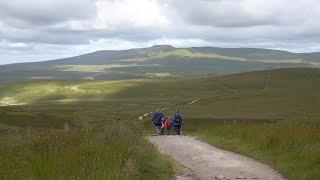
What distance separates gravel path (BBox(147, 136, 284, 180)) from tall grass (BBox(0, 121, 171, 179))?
5.05 ft

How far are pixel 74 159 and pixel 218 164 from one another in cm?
713

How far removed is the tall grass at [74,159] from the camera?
447 inches

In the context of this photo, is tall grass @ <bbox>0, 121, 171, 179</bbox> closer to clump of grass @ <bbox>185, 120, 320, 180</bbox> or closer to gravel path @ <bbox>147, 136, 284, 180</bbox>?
gravel path @ <bbox>147, 136, 284, 180</bbox>

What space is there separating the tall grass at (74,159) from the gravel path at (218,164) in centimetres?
154

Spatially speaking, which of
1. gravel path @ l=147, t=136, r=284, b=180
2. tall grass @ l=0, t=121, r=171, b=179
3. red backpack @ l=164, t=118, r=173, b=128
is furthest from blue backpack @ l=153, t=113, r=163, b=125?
tall grass @ l=0, t=121, r=171, b=179

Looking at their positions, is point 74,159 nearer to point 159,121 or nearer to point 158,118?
point 159,121

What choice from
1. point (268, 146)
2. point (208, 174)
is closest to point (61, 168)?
point (208, 174)

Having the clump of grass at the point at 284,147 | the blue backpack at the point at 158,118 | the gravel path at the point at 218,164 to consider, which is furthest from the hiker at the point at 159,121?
the gravel path at the point at 218,164

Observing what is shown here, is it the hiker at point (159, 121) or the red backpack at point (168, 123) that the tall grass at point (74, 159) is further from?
the red backpack at point (168, 123)

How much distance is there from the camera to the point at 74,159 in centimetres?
1249

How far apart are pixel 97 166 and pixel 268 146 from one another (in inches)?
404

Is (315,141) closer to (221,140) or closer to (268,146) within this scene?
(268,146)

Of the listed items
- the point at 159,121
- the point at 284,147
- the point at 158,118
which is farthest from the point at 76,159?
the point at 158,118

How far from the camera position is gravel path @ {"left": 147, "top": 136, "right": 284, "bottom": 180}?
16.0 metres
